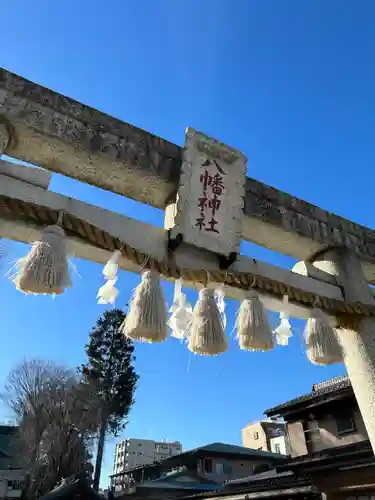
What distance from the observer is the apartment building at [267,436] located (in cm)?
3641

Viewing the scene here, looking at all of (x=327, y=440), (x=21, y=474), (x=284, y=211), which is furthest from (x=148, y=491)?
(x=284, y=211)

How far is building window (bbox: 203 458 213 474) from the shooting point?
78.1ft

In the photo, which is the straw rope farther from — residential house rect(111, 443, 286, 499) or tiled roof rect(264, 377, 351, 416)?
residential house rect(111, 443, 286, 499)

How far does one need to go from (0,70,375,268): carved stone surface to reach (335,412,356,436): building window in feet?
37.4

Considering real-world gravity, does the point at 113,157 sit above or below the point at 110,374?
below

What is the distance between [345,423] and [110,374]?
60.9ft

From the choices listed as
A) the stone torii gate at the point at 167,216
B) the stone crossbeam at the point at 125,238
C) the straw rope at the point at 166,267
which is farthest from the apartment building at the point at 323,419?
the stone crossbeam at the point at 125,238

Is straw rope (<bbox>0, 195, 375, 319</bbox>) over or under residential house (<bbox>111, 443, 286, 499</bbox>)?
under

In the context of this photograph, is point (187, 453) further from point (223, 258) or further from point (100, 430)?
point (223, 258)

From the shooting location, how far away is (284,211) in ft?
10.9

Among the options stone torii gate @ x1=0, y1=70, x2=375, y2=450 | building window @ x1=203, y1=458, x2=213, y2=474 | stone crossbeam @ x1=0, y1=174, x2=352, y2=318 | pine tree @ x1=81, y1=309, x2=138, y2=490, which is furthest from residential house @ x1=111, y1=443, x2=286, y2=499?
stone crossbeam @ x1=0, y1=174, x2=352, y2=318

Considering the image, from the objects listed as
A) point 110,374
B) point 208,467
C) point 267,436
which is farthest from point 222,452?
point 267,436

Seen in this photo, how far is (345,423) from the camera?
41.8 ft

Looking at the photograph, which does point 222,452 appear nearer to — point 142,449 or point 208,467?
point 208,467
